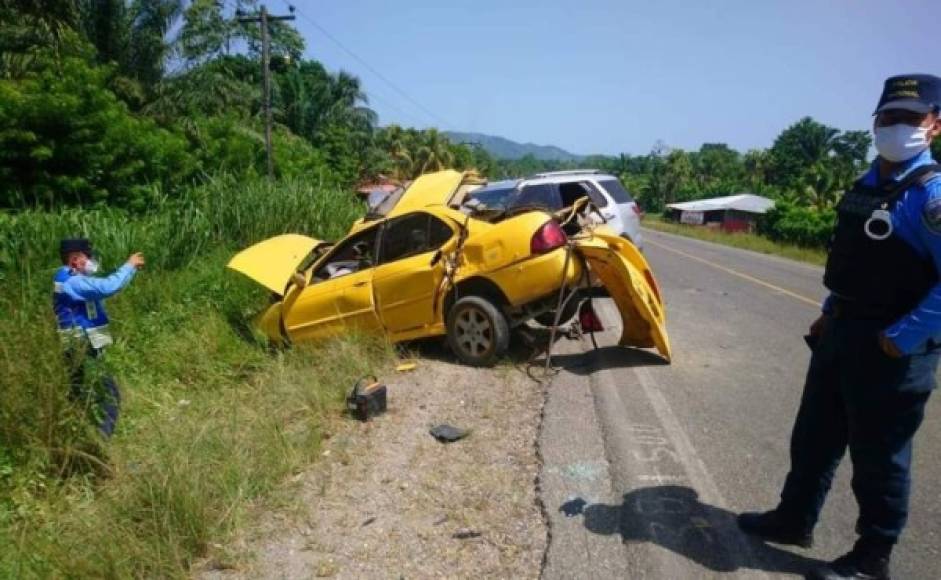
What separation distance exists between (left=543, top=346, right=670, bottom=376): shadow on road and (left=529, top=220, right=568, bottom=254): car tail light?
1138mm

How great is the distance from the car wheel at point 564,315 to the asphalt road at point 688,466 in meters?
0.41

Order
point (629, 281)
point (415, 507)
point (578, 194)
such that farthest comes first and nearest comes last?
point (578, 194) < point (629, 281) < point (415, 507)

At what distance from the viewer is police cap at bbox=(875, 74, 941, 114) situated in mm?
2711

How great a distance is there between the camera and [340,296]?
7.25 m

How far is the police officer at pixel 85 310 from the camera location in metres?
4.88

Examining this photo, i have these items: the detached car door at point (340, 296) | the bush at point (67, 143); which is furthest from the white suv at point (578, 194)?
the bush at point (67, 143)

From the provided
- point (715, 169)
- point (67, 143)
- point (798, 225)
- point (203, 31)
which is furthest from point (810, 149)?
point (67, 143)

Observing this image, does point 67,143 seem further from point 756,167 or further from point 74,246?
point 756,167

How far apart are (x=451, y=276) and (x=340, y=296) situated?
1.38m

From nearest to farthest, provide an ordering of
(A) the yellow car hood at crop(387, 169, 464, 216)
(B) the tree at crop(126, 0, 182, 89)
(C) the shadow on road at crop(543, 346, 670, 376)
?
1. (C) the shadow on road at crop(543, 346, 670, 376)
2. (A) the yellow car hood at crop(387, 169, 464, 216)
3. (B) the tree at crop(126, 0, 182, 89)

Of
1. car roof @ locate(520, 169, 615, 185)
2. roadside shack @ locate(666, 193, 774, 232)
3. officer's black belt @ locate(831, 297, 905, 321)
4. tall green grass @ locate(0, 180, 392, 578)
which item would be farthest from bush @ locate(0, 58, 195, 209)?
roadside shack @ locate(666, 193, 774, 232)

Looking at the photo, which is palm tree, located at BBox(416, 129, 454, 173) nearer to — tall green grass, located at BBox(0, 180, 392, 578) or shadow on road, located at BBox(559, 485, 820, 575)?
tall green grass, located at BBox(0, 180, 392, 578)

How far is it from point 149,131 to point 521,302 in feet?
40.9

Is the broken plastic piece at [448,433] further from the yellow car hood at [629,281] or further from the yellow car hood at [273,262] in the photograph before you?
the yellow car hood at [273,262]
